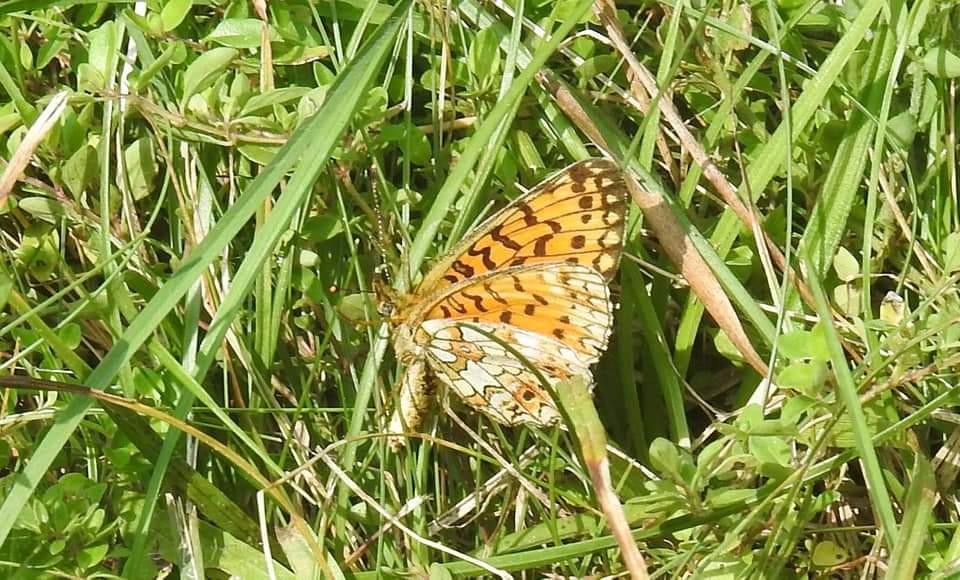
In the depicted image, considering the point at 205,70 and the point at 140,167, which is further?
the point at 140,167

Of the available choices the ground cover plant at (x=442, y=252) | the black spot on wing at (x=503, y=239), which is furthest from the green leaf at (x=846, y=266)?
the black spot on wing at (x=503, y=239)

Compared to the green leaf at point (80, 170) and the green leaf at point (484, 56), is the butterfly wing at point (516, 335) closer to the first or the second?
the green leaf at point (484, 56)

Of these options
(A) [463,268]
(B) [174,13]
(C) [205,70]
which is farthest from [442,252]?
(B) [174,13]

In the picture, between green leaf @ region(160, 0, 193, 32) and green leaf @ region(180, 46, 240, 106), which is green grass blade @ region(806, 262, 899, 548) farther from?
green leaf @ region(160, 0, 193, 32)

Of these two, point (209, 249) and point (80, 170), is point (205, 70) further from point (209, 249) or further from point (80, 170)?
point (209, 249)

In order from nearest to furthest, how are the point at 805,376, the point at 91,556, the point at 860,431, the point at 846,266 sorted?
1. the point at 860,431
2. the point at 805,376
3. the point at 91,556
4. the point at 846,266

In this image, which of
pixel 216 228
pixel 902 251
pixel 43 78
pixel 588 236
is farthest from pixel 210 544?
pixel 902 251

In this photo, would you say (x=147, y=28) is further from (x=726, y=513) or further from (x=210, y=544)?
(x=726, y=513)
